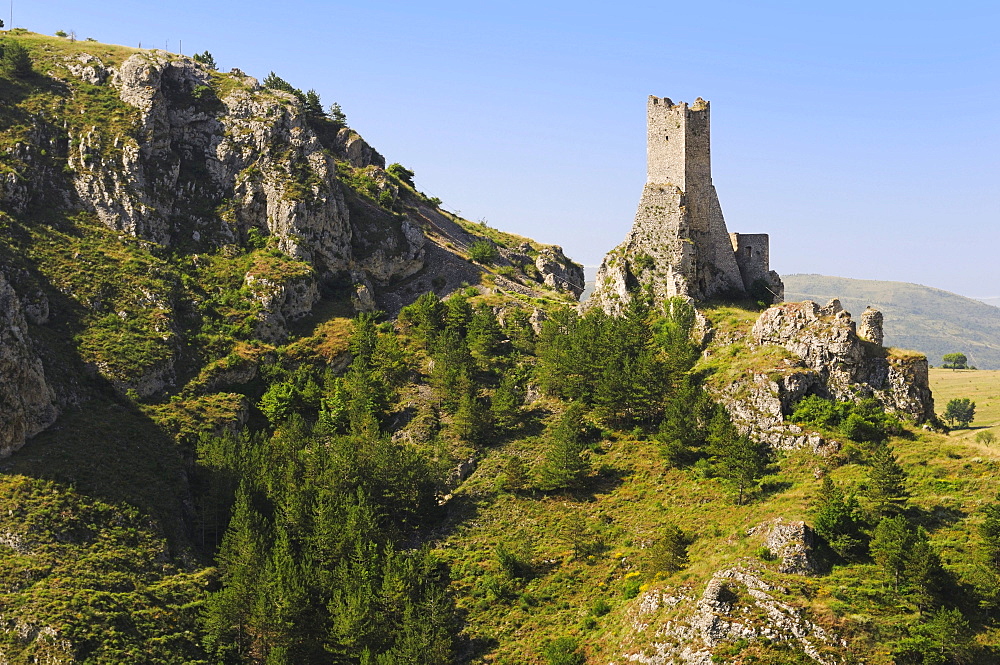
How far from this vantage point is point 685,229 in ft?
347

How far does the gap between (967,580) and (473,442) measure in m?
54.4

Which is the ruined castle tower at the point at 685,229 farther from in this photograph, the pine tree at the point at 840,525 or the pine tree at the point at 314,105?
the pine tree at the point at 314,105

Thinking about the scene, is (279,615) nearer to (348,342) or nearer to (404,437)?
(404,437)

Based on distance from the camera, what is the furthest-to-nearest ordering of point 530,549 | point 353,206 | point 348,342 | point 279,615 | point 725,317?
point 353,206, point 348,342, point 725,317, point 530,549, point 279,615

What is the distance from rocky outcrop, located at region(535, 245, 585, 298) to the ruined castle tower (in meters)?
42.2

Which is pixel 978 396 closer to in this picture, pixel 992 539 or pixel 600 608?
pixel 992 539

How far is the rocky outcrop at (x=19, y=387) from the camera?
3440 inches

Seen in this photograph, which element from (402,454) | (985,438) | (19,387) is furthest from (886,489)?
(19,387)

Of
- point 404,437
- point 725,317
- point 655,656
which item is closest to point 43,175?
point 404,437

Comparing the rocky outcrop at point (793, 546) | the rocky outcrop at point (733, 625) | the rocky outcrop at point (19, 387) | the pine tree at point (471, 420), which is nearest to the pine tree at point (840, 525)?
the rocky outcrop at point (793, 546)

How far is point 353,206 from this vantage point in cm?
14250

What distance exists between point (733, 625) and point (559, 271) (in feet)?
361

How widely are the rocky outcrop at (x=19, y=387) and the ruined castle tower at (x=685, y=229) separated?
72187mm

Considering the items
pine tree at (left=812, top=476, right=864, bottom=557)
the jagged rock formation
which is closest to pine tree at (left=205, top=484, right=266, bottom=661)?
pine tree at (left=812, top=476, right=864, bottom=557)
